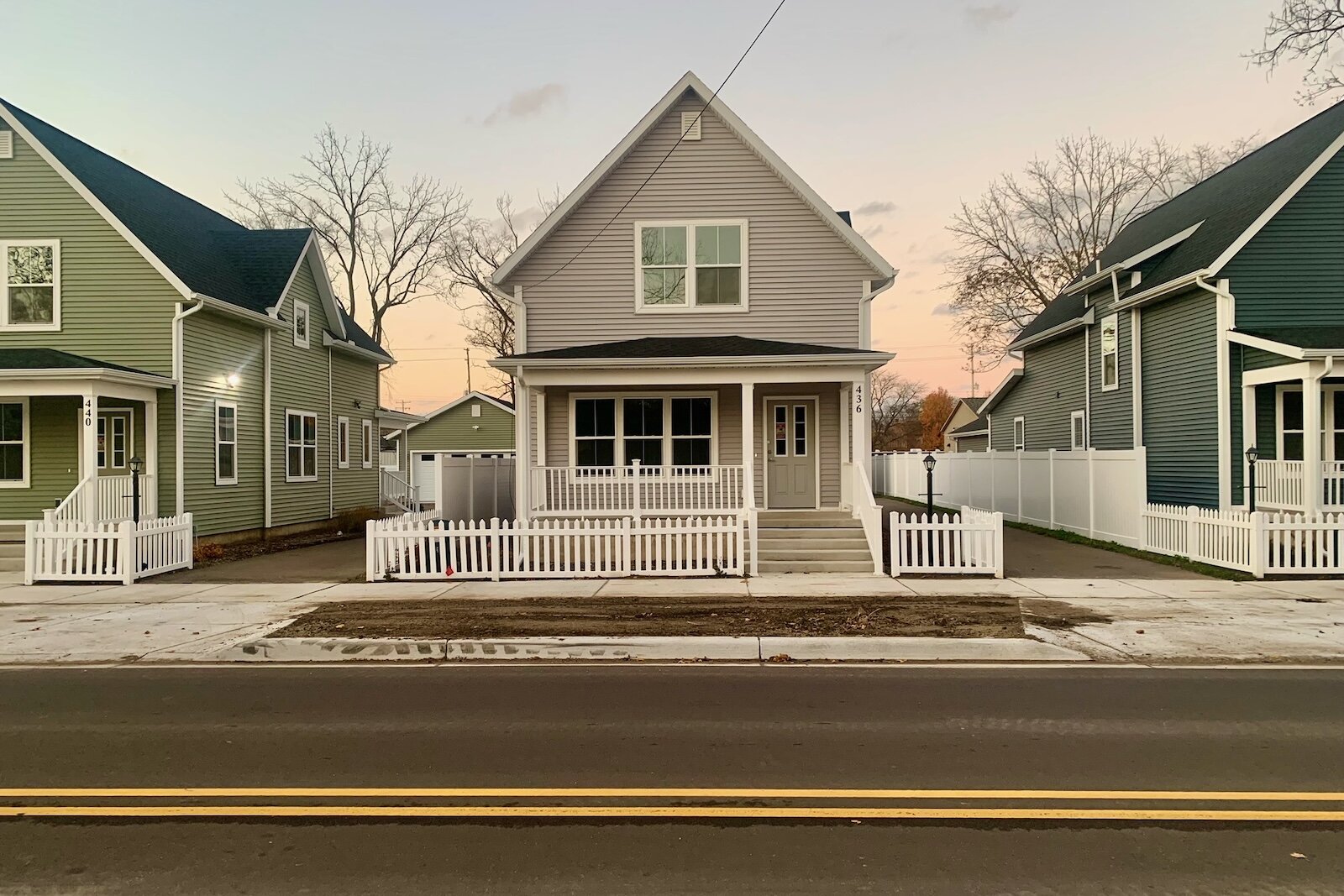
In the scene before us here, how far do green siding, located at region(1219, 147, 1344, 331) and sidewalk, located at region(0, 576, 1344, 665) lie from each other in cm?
634

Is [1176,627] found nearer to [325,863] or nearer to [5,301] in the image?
[325,863]

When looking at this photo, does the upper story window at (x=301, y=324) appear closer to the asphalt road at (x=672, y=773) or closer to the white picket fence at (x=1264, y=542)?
the asphalt road at (x=672, y=773)

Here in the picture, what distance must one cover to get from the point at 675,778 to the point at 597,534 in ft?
26.8

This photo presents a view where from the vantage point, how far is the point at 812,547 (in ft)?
46.9

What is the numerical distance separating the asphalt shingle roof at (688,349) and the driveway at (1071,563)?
140 inches

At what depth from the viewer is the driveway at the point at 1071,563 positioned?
1308cm

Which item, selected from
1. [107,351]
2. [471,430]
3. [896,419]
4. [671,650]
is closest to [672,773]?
[671,650]

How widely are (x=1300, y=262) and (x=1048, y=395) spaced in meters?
9.05

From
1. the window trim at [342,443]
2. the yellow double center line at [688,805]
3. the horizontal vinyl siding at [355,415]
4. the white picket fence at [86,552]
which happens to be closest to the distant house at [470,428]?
the horizontal vinyl siding at [355,415]

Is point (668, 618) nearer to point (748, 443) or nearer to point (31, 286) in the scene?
point (748, 443)

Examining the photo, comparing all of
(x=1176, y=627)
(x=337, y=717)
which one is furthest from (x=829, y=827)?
(x=1176, y=627)

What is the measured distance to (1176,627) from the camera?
9281mm

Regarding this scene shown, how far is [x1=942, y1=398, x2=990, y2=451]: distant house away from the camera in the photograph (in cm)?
4441

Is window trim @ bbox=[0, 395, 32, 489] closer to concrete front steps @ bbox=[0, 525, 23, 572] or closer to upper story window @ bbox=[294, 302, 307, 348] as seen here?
concrete front steps @ bbox=[0, 525, 23, 572]
